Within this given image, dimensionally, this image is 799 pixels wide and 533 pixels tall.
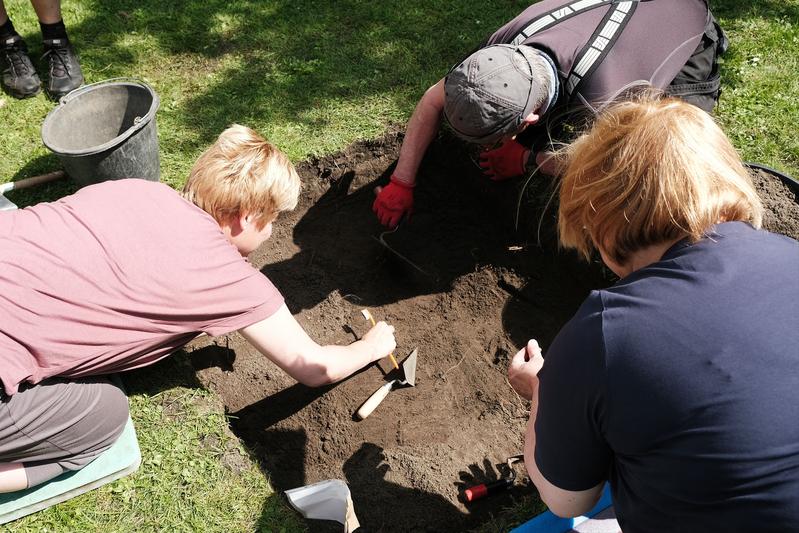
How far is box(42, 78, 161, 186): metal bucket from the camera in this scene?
3070mm

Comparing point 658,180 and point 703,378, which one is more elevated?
point 658,180

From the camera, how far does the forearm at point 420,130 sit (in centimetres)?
315

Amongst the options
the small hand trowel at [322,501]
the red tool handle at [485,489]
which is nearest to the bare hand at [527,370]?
the red tool handle at [485,489]

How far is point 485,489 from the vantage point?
255 cm

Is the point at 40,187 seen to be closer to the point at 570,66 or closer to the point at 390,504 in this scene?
the point at 390,504

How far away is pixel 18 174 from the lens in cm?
360

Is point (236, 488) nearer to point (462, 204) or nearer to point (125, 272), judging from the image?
point (125, 272)

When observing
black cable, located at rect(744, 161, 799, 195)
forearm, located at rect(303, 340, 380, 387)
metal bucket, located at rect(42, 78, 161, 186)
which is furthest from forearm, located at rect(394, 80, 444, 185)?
black cable, located at rect(744, 161, 799, 195)

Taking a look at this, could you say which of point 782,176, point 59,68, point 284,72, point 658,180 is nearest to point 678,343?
point 658,180

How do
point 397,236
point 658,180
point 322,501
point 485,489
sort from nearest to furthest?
point 658,180
point 322,501
point 485,489
point 397,236

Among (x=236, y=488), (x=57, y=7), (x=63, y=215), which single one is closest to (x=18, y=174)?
(x=57, y=7)

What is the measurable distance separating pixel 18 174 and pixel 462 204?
2594 mm

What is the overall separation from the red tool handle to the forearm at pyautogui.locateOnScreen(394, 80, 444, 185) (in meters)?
1.59

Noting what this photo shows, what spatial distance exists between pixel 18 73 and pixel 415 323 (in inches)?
119
